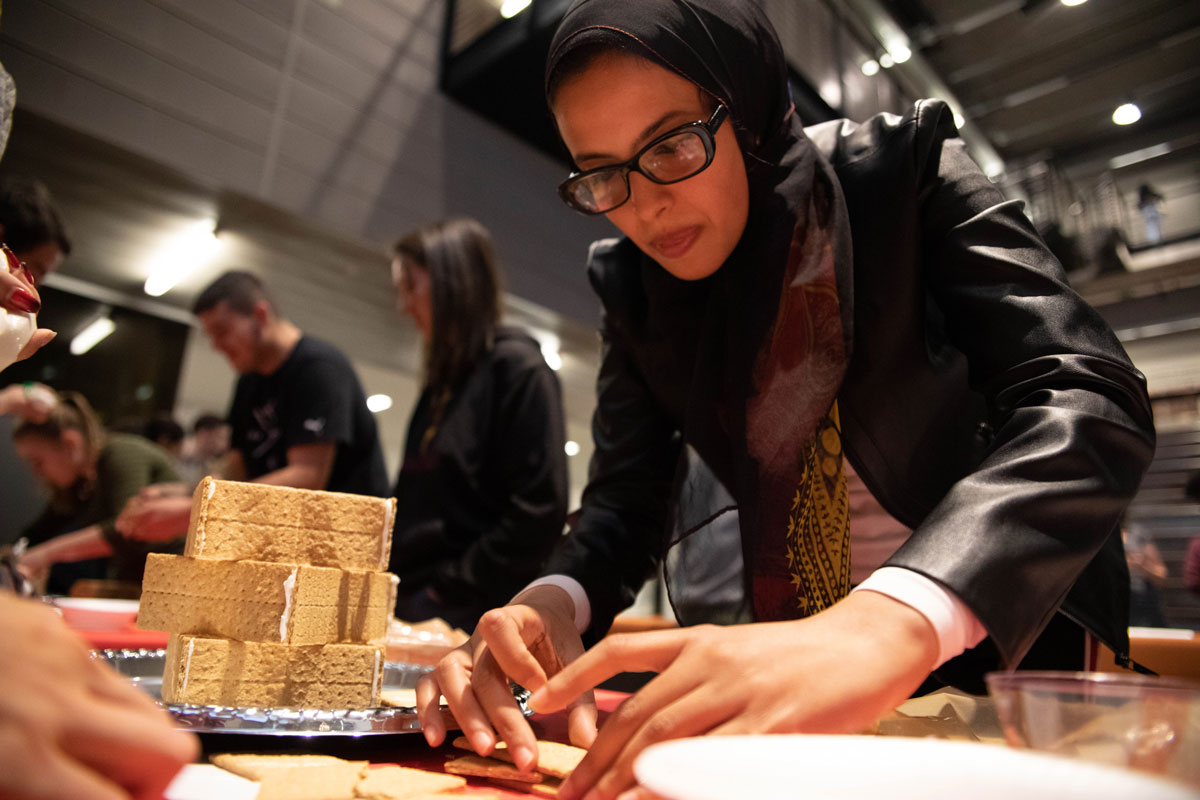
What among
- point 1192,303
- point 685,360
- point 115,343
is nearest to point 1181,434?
point 1192,303

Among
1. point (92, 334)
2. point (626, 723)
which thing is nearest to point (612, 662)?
point (626, 723)

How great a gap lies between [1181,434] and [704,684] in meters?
9.06

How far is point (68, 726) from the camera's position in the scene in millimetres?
308

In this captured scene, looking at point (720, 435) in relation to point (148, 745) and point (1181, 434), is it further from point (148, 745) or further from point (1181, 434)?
point (1181, 434)

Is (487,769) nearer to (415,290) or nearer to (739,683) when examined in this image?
(739,683)

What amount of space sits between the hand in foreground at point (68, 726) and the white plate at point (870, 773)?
226mm

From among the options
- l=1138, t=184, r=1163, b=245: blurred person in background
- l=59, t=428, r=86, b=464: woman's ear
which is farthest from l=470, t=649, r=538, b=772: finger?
l=1138, t=184, r=1163, b=245: blurred person in background

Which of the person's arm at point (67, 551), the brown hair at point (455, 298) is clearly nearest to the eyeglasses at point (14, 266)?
the brown hair at point (455, 298)

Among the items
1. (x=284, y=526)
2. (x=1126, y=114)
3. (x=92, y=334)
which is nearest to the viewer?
(x=284, y=526)

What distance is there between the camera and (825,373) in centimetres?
105

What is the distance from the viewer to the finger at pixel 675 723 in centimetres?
50

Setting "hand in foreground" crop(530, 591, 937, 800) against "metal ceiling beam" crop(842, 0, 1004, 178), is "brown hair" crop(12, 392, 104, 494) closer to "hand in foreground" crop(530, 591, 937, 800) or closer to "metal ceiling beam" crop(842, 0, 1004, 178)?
"hand in foreground" crop(530, 591, 937, 800)

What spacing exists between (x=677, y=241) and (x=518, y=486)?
134cm

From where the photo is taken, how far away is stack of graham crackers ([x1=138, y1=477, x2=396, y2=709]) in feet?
2.57
